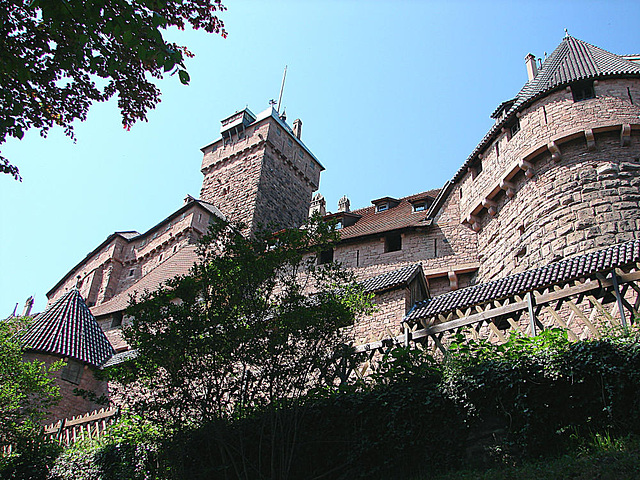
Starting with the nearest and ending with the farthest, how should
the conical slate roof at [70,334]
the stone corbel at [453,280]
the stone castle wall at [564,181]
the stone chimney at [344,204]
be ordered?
the stone castle wall at [564,181] → the conical slate roof at [70,334] → the stone corbel at [453,280] → the stone chimney at [344,204]

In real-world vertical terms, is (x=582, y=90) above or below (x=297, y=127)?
below

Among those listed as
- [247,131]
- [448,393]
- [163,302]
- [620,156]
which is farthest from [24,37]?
[247,131]

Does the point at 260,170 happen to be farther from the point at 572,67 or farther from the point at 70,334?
the point at 572,67

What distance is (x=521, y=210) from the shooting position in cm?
1616

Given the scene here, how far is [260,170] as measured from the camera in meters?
31.8

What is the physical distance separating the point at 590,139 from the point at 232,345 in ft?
39.0

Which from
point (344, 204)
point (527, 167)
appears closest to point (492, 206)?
point (527, 167)

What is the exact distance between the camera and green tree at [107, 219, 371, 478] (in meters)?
8.26

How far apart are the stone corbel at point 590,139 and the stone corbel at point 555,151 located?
75cm

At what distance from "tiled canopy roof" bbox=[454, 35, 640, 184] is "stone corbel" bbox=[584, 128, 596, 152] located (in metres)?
1.96

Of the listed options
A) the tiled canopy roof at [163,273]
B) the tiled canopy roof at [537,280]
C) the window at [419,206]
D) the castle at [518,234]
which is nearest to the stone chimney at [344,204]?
the castle at [518,234]

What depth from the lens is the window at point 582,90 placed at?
1617cm

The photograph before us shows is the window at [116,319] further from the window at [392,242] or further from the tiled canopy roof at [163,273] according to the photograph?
the window at [392,242]

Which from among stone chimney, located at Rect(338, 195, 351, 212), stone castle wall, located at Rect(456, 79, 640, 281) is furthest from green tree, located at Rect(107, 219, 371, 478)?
stone chimney, located at Rect(338, 195, 351, 212)
